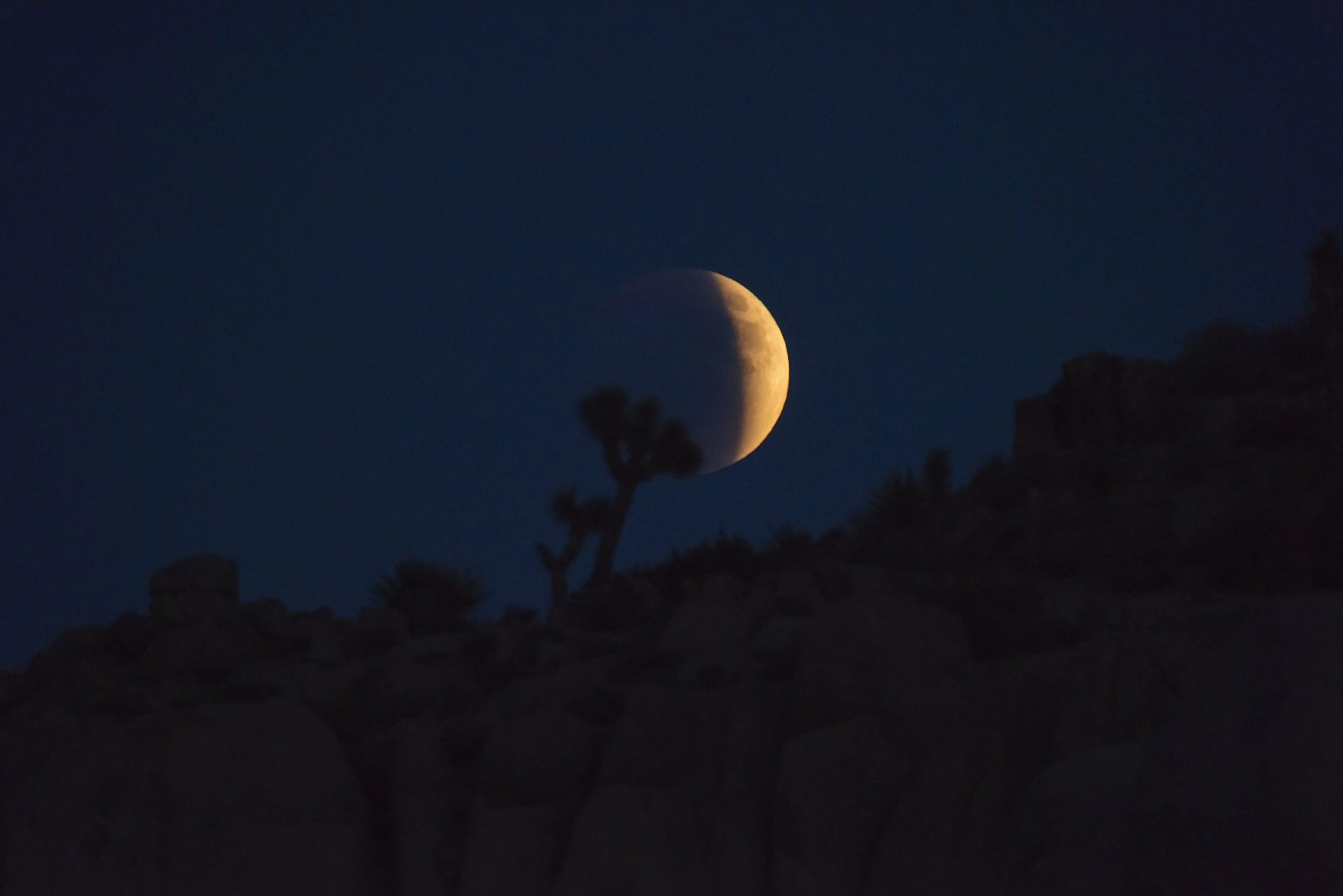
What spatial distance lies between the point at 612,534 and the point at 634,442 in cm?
221

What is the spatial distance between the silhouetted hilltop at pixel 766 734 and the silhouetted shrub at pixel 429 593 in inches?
156

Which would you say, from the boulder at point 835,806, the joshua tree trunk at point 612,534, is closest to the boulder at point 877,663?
the boulder at point 835,806

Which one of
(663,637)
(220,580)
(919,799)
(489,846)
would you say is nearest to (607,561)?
(220,580)

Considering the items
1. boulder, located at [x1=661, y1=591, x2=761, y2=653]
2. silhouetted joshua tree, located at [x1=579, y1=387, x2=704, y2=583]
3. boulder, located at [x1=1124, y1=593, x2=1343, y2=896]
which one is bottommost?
boulder, located at [x1=1124, y1=593, x2=1343, y2=896]

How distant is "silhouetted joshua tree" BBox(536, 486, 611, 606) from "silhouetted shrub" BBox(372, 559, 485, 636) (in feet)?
7.16

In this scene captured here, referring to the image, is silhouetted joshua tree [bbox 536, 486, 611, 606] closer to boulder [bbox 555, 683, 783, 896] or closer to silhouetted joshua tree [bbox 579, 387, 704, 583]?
silhouetted joshua tree [bbox 579, 387, 704, 583]

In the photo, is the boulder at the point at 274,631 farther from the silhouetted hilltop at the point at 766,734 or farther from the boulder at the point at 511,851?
the boulder at the point at 511,851

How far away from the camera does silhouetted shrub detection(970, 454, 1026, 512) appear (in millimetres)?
25156

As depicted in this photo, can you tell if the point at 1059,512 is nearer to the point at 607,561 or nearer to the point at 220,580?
the point at 607,561

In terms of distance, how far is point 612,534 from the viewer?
27.2 m

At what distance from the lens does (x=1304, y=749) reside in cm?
502

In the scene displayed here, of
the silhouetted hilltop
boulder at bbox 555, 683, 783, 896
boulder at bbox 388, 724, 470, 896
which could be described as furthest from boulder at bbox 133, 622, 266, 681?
boulder at bbox 555, 683, 783, 896

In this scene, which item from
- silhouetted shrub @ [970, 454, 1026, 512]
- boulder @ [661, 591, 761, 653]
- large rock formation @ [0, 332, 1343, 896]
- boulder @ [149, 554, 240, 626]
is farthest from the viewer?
silhouetted shrub @ [970, 454, 1026, 512]

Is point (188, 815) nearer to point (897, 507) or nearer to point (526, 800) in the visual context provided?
point (526, 800)
